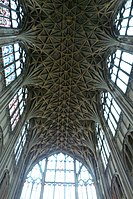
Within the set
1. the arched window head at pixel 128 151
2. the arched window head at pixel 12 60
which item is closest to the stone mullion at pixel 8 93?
the arched window head at pixel 12 60

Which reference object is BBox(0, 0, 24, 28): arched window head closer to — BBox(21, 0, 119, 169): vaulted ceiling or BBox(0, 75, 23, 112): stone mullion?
BBox(21, 0, 119, 169): vaulted ceiling

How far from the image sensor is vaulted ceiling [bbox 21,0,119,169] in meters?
16.3

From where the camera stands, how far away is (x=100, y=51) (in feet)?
59.4

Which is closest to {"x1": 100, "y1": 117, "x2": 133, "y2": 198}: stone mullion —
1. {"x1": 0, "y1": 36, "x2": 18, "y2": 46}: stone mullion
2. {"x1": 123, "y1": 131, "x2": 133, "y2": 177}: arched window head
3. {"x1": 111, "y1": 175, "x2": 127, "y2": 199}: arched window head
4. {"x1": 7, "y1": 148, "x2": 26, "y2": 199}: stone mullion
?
{"x1": 123, "y1": 131, "x2": 133, "y2": 177}: arched window head

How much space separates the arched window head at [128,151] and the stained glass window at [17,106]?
31.8 ft

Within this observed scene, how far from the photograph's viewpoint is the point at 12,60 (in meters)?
15.5

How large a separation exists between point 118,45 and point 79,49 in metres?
4.65

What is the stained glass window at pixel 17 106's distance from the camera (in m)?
16.4

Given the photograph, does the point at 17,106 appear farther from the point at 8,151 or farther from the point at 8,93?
the point at 8,151

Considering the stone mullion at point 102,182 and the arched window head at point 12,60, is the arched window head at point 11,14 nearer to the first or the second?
the arched window head at point 12,60

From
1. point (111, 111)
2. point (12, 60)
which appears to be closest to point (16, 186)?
point (111, 111)

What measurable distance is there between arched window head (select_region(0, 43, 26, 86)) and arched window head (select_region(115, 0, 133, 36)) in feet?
29.3

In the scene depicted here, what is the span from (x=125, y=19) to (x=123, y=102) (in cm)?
655

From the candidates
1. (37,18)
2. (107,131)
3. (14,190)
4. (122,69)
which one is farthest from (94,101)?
(14,190)
